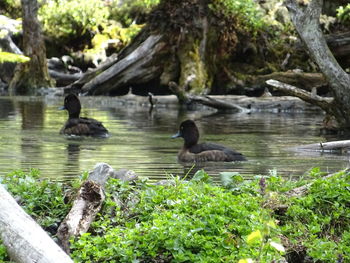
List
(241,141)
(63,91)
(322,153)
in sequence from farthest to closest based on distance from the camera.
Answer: (63,91)
(241,141)
(322,153)

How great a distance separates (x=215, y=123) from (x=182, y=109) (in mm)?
5566

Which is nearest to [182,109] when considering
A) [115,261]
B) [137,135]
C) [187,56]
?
[187,56]

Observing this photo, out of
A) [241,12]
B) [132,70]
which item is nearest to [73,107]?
[132,70]

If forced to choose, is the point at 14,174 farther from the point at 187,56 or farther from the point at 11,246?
the point at 187,56

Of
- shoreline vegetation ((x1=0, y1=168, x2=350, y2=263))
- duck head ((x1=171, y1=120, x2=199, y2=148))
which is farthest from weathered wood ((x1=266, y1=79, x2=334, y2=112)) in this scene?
shoreline vegetation ((x1=0, y1=168, x2=350, y2=263))

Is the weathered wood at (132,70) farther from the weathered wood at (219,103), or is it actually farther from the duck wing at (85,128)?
the duck wing at (85,128)

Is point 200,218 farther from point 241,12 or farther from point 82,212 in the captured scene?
point 241,12

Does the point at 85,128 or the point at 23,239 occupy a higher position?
the point at 23,239

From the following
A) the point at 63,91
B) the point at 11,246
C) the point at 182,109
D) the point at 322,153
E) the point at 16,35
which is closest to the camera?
the point at 11,246

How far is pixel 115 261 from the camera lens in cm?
567

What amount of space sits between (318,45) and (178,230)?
10015mm

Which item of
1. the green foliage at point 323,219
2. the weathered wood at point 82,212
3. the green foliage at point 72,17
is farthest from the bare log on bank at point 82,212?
the green foliage at point 72,17

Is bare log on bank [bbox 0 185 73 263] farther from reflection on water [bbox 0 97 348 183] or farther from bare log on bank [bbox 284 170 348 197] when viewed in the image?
reflection on water [bbox 0 97 348 183]

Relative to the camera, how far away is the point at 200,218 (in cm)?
604
